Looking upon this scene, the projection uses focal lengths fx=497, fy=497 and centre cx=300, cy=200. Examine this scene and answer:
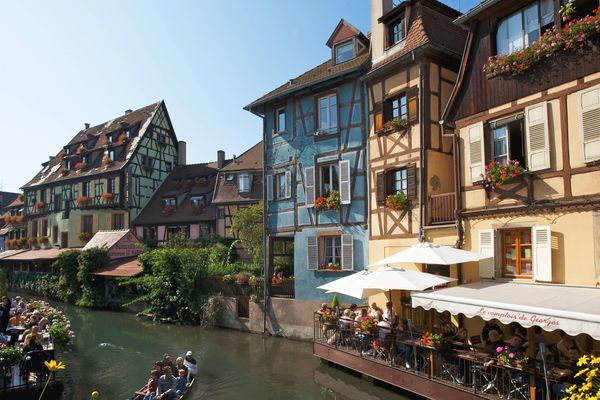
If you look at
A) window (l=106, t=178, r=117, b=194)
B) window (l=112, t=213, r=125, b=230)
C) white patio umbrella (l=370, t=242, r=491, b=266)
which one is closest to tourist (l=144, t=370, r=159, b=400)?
white patio umbrella (l=370, t=242, r=491, b=266)

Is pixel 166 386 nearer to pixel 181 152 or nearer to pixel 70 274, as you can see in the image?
pixel 70 274

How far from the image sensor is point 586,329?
798 centimetres

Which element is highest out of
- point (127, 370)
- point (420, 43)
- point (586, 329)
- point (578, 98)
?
point (420, 43)

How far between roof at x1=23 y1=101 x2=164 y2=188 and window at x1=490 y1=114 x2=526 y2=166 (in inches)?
1256

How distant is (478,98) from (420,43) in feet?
11.3

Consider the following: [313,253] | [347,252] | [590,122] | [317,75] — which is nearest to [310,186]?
[313,253]

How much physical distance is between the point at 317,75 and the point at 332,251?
7187 millimetres

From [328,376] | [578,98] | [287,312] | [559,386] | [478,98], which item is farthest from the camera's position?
[287,312]

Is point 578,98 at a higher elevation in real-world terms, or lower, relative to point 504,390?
higher

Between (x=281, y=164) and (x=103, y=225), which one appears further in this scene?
(x=103, y=225)

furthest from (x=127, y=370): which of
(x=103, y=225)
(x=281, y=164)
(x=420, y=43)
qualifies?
(x=103, y=225)

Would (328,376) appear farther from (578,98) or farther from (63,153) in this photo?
(63,153)

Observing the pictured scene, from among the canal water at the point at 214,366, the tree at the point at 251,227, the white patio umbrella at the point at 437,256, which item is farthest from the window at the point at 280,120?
the white patio umbrella at the point at 437,256

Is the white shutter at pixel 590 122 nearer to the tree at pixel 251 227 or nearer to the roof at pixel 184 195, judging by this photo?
the tree at pixel 251 227
